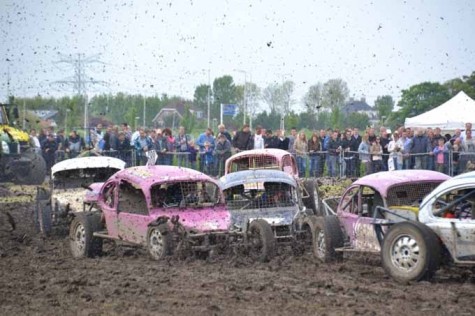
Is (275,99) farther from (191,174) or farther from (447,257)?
(447,257)

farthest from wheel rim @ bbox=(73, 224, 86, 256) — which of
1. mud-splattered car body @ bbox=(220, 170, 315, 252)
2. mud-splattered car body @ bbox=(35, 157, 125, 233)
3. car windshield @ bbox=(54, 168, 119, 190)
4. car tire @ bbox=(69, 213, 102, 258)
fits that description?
car windshield @ bbox=(54, 168, 119, 190)

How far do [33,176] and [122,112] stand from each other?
4765cm

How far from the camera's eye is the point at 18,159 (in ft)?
110

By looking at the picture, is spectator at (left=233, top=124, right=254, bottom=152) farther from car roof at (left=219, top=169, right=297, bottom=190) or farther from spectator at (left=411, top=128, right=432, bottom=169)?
car roof at (left=219, top=169, right=297, bottom=190)

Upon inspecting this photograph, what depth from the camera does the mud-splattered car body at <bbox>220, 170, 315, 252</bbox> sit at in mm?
17219

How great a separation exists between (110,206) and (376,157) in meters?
13.8

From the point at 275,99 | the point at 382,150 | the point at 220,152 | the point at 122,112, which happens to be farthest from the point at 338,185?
the point at 122,112

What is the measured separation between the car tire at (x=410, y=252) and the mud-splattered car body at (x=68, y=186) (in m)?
7.97

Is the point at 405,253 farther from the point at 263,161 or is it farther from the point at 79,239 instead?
the point at 263,161

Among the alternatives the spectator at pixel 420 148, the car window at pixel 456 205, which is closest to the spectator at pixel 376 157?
the spectator at pixel 420 148

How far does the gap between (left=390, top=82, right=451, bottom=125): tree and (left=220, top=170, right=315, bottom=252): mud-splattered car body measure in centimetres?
4215

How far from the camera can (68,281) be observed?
1315 cm

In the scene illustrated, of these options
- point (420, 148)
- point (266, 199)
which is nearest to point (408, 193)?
point (266, 199)

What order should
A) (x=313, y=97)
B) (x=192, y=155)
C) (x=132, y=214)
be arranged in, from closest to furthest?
(x=132, y=214)
(x=192, y=155)
(x=313, y=97)
